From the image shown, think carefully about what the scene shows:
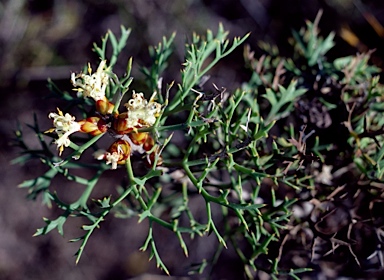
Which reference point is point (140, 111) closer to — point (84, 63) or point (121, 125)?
point (121, 125)

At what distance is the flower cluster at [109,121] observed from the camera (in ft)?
3.60

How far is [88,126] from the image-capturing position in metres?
1.13

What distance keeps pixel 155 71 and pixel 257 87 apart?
347 millimetres

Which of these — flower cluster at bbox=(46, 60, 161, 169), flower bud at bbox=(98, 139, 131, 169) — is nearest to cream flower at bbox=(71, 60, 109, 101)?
flower cluster at bbox=(46, 60, 161, 169)

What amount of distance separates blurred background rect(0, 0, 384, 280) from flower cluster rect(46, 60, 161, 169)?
1714 mm

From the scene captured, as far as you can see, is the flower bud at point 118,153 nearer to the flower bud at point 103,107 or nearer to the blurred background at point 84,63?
the flower bud at point 103,107

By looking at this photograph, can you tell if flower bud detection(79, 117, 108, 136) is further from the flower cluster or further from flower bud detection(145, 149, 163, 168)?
flower bud detection(145, 149, 163, 168)

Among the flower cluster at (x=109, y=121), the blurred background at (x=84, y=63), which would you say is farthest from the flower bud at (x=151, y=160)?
the blurred background at (x=84, y=63)

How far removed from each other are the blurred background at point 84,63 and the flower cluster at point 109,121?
171 cm

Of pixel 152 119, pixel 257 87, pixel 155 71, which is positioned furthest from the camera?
pixel 257 87

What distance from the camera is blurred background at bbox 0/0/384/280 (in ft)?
9.74

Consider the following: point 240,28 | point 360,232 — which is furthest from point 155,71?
point 240,28

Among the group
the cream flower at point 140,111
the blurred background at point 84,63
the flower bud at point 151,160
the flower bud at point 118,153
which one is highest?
the cream flower at point 140,111

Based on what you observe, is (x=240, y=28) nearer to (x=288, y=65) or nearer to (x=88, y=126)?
(x=288, y=65)
